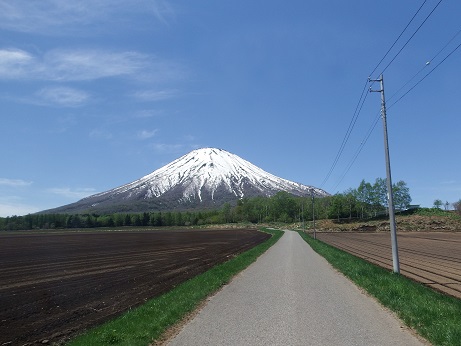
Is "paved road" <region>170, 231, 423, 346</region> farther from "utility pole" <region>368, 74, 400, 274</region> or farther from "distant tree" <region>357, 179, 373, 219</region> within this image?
"distant tree" <region>357, 179, 373, 219</region>

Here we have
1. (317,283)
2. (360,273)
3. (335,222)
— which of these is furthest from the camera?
(335,222)

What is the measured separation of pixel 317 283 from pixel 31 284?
39.7 feet

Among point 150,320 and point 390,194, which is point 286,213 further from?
point 150,320

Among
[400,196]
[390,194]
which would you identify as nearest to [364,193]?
[400,196]

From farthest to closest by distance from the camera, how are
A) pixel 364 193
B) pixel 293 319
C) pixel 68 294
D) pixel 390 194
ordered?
1. pixel 364 193
2. pixel 390 194
3. pixel 68 294
4. pixel 293 319

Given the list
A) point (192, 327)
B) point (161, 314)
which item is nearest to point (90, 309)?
point (161, 314)

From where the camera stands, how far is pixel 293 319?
35.0 feet

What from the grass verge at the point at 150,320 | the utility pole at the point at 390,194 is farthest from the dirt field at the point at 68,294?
the utility pole at the point at 390,194

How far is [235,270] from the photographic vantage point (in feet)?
77.6

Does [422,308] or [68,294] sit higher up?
[422,308]

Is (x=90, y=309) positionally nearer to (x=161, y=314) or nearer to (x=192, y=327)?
Answer: (x=161, y=314)

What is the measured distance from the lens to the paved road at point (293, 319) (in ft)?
28.7

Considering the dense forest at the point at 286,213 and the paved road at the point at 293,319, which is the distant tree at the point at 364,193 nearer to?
the dense forest at the point at 286,213

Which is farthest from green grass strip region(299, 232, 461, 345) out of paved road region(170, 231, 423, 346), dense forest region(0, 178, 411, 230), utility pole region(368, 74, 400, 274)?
dense forest region(0, 178, 411, 230)
